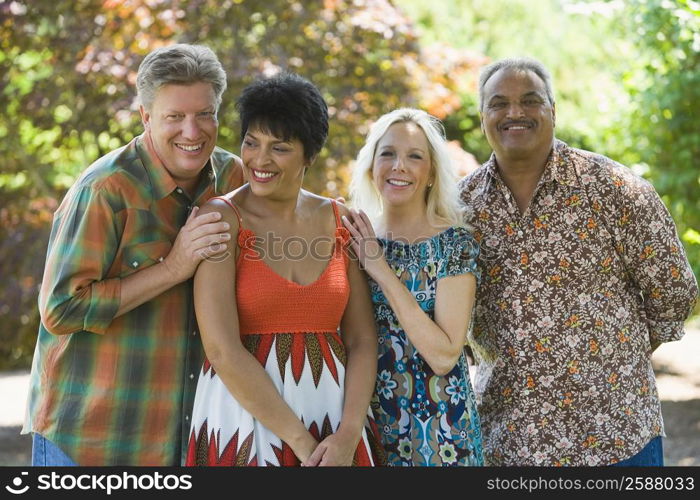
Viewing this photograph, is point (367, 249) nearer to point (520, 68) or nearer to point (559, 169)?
point (559, 169)

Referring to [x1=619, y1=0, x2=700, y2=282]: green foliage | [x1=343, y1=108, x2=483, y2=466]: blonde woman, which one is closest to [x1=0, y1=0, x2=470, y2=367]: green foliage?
[x1=619, y1=0, x2=700, y2=282]: green foliage

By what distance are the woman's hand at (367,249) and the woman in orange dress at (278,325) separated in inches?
3.5

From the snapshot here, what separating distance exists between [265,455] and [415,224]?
1050 mm

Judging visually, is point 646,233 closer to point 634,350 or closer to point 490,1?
point 634,350

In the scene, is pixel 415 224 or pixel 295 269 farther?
pixel 415 224

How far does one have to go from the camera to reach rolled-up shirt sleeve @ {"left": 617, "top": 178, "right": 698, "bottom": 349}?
344cm

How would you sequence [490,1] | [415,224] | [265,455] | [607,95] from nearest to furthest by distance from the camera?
[265,455] → [415,224] → [607,95] → [490,1]

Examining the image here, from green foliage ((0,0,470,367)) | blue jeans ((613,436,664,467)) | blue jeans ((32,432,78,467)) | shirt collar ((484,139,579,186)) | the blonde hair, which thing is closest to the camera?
blue jeans ((32,432,78,467))

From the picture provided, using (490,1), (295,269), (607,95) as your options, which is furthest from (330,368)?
(490,1)

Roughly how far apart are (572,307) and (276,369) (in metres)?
1.25

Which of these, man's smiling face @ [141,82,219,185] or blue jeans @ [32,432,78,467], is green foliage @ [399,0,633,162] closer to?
man's smiling face @ [141,82,219,185]

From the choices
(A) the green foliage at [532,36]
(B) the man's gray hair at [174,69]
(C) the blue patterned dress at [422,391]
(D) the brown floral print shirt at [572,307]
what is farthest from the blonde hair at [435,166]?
(A) the green foliage at [532,36]

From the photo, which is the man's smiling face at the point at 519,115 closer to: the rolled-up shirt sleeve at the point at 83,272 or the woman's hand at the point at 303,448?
the woman's hand at the point at 303,448

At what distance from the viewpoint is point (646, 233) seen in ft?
11.3
